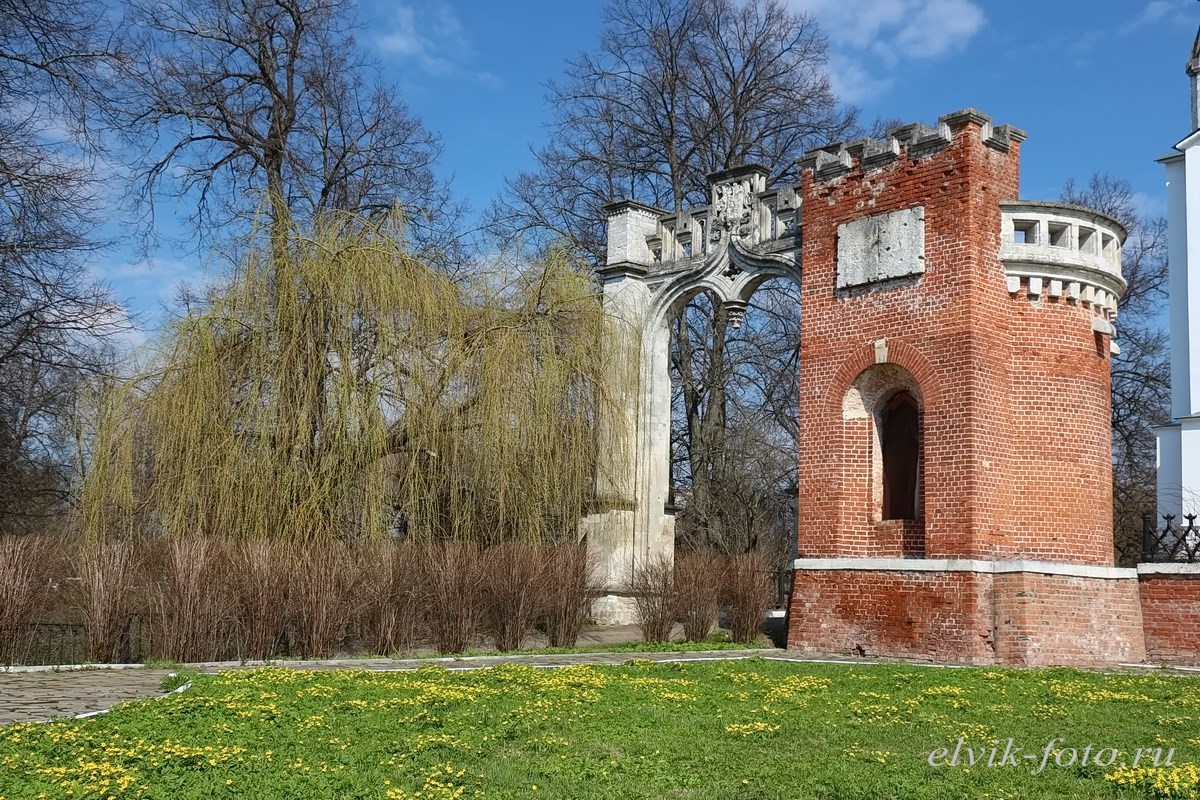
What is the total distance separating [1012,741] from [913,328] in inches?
328

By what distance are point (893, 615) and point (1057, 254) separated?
5083 millimetres

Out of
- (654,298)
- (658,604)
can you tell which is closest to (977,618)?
(658,604)

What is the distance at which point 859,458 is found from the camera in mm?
16125

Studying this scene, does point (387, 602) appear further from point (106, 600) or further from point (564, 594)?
point (106, 600)

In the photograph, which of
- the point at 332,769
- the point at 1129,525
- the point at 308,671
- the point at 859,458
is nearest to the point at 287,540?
the point at 308,671

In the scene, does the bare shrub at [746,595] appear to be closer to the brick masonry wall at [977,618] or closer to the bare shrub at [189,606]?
the brick masonry wall at [977,618]

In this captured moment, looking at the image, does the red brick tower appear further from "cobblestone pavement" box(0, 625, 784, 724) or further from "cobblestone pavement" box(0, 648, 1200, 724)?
"cobblestone pavement" box(0, 625, 784, 724)

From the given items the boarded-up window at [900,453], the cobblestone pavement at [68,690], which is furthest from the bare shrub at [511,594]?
the boarded-up window at [900,453]

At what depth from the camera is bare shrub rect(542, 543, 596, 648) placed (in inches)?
610

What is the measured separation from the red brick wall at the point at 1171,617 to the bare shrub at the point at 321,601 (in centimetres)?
997

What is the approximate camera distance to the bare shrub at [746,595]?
1711cm

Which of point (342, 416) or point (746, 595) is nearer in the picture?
point (342, 416)

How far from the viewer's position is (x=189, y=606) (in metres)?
12.9

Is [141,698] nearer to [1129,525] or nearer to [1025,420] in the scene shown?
[1025,420]
